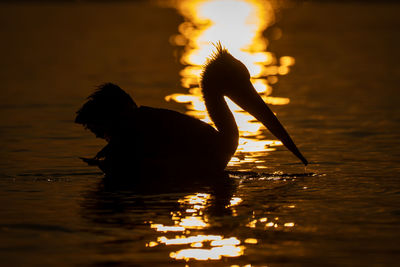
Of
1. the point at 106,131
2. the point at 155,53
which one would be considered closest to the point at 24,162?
the point at 106,131

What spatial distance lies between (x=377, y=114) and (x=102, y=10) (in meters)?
41.7

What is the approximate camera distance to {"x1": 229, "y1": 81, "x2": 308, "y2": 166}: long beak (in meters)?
11.0

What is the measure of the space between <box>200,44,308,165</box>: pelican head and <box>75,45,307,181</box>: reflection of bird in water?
23 millimetres

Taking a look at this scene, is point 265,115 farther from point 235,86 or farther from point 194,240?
point 194,240

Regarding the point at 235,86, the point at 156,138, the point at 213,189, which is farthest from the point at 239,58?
the point at 213,189

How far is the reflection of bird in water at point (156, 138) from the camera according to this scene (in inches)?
415

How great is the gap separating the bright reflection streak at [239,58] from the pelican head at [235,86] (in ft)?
1.02

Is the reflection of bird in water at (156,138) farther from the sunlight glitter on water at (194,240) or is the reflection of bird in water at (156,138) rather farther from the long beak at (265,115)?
the sunlight glitter on water at (194,240)

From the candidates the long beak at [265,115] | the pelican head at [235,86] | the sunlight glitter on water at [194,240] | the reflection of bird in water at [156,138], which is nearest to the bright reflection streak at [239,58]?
the pelican head at [235,86]

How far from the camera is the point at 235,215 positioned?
8844mm

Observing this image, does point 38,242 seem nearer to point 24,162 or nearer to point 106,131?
point 106,131

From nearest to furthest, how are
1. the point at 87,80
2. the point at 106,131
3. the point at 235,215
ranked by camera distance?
the point at 235,215
the point at 106,131
the point at 87,80

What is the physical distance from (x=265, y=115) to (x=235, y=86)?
48 cm

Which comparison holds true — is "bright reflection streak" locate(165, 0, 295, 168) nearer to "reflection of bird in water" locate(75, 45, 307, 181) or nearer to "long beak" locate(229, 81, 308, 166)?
"long beak" locate(229, 81, 308, 166)
